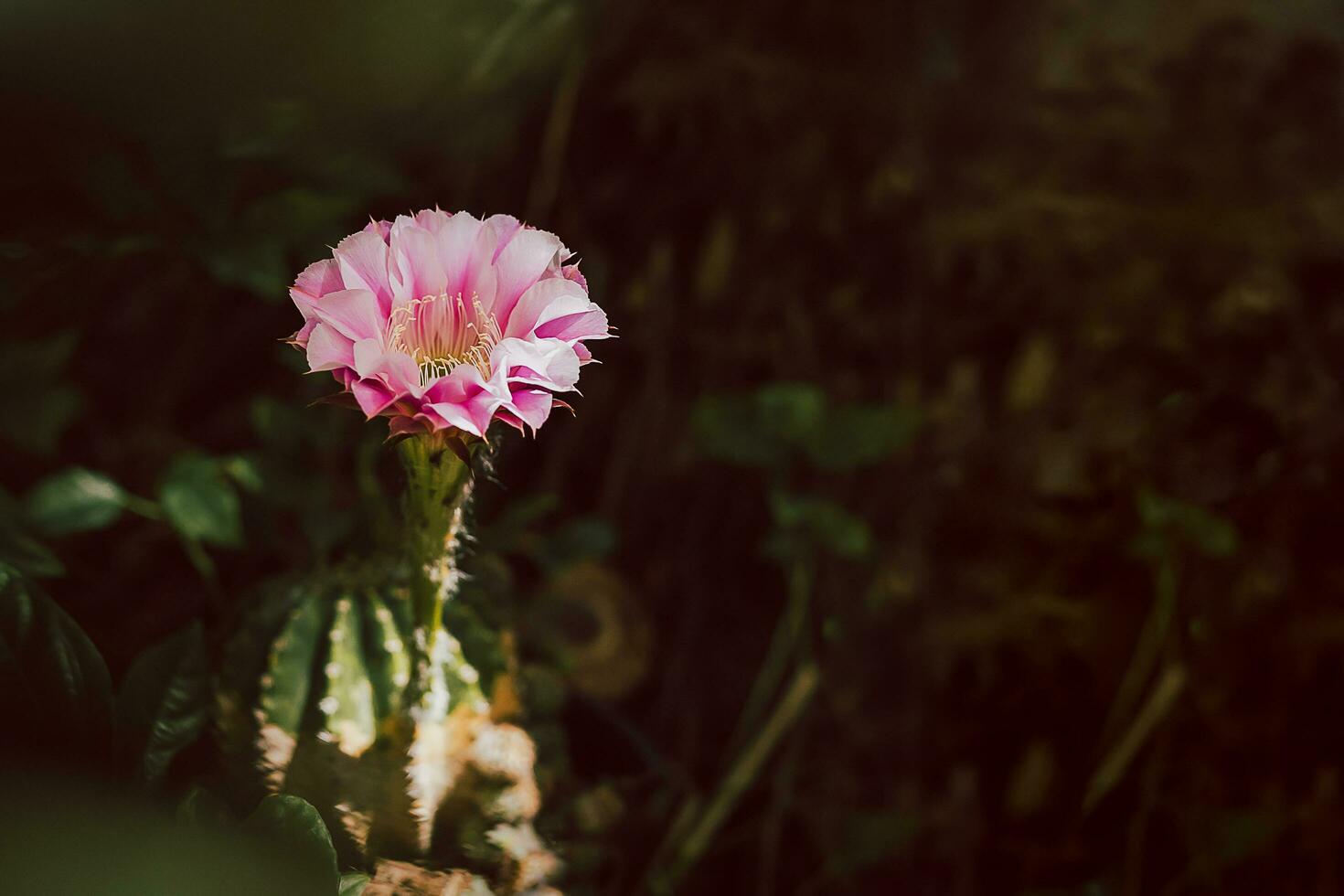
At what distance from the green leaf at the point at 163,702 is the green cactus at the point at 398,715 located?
3cm

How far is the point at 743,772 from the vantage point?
1024 millimetres

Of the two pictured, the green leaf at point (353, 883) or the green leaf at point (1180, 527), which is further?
the green leaf at point (1180, 527)


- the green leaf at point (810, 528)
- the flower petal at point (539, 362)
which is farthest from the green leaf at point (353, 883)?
the green leaf at point (810, 528)

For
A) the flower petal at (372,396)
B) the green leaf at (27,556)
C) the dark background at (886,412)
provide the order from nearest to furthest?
the flower petal at (372,396) → the green leaf at (27,556) → the dark background at (886,412)

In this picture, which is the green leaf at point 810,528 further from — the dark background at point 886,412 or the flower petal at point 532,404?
the flower petal at point 532,404

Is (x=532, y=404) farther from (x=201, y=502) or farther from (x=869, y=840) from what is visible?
(x=869, y=840)

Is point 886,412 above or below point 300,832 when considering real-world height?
above

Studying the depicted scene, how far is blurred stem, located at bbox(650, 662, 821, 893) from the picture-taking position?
3.11 feet

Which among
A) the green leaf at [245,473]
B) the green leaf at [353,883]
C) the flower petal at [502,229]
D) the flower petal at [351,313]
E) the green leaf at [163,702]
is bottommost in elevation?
the green leaf at [353,883]

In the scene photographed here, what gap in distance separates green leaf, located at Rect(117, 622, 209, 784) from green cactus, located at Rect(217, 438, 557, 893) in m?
0.03

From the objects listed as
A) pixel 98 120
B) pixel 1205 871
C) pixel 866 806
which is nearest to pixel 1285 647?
pixel 1205 871

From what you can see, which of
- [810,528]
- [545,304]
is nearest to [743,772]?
[810,528]

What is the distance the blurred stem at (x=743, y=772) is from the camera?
3.11 feet

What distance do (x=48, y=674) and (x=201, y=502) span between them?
319 millimetres
